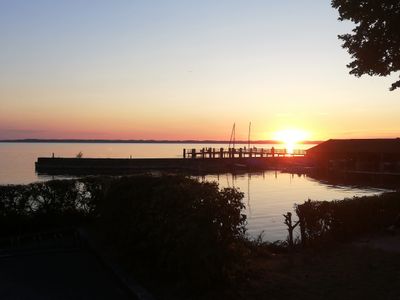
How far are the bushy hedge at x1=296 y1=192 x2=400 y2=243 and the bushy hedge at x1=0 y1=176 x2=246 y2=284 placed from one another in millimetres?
3876

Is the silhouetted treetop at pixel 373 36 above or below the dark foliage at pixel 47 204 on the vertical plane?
above

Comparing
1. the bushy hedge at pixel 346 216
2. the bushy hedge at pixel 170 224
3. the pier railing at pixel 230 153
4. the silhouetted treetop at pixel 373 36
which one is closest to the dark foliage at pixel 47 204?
the bushy hedge at pixel 170 224

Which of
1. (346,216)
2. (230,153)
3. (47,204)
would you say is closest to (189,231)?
(346,216)

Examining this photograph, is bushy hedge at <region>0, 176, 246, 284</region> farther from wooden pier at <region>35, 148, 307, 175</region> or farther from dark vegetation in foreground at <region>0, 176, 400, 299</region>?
wooden pier at <region>35, 148, 307, 175</region>

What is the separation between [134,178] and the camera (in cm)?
1064

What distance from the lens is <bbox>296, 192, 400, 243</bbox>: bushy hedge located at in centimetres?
1199

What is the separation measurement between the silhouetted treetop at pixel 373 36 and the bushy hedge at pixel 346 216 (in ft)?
10.9

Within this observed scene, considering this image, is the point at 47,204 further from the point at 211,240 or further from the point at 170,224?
the point at 211,240

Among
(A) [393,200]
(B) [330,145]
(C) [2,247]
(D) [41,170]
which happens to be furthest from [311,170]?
(C) [2,247]

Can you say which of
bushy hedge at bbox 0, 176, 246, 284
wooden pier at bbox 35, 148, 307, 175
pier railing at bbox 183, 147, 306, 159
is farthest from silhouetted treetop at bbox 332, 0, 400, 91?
pier railing at bbox 183, 147, 306, 159

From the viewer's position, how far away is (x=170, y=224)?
23.4 ft

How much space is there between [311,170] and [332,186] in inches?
723

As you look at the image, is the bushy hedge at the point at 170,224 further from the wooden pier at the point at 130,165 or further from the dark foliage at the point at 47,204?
the wooden pier at the point at 130,165

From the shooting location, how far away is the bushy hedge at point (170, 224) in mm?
6680
